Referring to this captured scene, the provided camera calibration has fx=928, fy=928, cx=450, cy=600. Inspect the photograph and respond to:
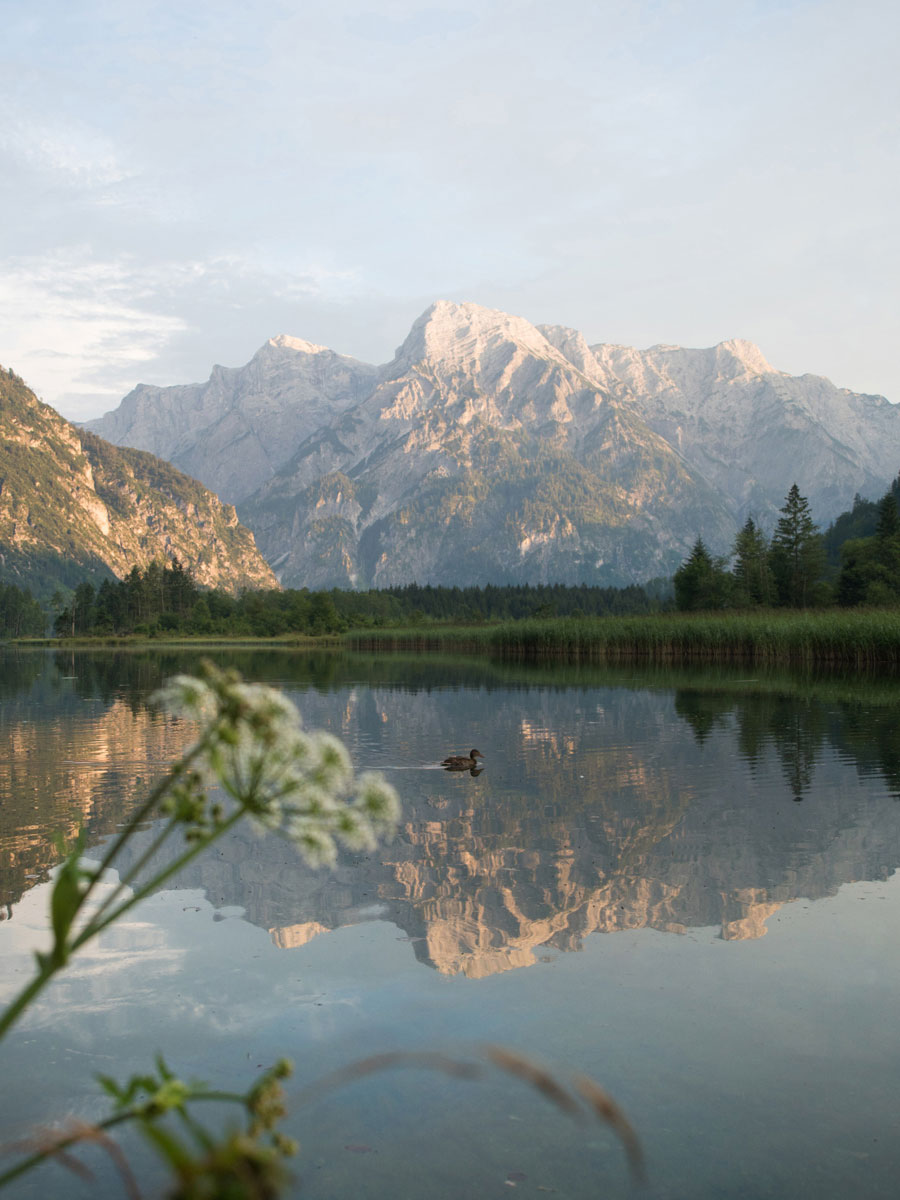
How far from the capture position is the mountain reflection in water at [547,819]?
12.5m

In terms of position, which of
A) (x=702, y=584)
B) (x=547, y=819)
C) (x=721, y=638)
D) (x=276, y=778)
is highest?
(x=702, y=584)

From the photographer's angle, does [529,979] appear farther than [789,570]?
No

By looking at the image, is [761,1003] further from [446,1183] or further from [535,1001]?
[446,1183]

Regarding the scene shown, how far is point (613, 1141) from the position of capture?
724 cm

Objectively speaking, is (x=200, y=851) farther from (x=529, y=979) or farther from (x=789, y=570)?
(x=789, y=570)

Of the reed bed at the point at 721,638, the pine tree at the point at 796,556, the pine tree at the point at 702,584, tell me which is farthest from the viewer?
the pine tree at the point at 702,584

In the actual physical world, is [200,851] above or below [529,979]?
above

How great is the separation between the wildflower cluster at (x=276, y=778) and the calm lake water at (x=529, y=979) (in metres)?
0.86

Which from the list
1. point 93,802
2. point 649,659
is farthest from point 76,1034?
point 649,659

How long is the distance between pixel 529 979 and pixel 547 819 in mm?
7950

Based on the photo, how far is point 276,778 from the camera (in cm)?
289

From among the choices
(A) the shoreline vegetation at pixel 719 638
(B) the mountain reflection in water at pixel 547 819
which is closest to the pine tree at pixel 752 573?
(A) the shoreline vegetation at pixel 719 638

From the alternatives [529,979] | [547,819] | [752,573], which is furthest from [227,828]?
[752,573]

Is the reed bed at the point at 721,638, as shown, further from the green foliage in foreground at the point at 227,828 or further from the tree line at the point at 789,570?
the green foliage in foreground at the point at 227,828
